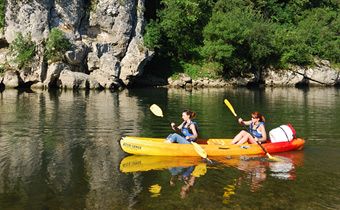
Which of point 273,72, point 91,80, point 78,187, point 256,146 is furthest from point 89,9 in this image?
point 78,187

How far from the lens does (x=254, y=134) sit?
15.6 m

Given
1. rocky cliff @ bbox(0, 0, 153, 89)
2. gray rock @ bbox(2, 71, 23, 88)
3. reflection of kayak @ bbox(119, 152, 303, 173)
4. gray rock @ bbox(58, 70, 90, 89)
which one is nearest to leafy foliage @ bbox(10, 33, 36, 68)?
rocky cliff @ bbox(0, 0, 153, 89)

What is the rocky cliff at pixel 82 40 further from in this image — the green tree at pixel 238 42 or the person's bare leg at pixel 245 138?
the person's bare leg at pixel 245 138

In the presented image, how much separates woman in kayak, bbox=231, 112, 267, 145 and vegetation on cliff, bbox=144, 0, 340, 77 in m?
30.3

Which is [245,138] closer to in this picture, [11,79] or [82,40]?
[11,79]

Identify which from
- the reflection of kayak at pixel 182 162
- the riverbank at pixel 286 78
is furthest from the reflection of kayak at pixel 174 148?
the riverbank at pixel 286 78

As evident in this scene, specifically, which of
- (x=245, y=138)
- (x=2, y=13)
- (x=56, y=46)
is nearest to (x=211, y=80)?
(x=56, y=46)

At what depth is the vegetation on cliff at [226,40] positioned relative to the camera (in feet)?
157

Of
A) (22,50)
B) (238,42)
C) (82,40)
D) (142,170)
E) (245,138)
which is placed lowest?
(142,170)

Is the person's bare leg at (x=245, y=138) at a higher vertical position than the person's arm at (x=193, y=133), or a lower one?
lower

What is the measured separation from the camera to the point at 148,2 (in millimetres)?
51781

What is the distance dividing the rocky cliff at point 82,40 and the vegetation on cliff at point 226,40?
2.33 metres

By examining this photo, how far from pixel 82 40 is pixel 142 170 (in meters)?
31.7

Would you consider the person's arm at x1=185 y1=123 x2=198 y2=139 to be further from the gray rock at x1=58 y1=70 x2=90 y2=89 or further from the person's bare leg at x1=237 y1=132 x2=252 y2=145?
the gray rock at x1=58 y1=70 x2=90 y2=89
